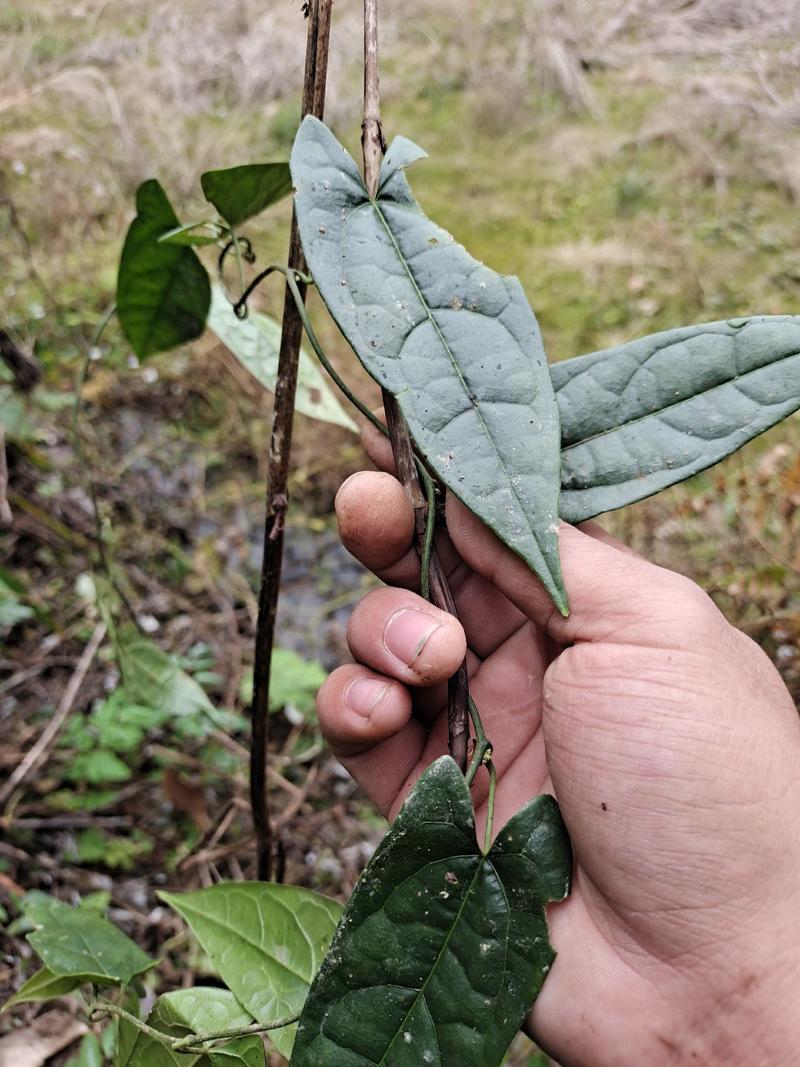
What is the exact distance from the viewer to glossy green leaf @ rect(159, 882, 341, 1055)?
762mm

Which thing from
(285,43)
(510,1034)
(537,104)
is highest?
(285,43)

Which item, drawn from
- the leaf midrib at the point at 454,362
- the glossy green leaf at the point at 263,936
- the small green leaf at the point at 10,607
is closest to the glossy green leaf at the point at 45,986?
the glossy green leaf at the point at 263,936

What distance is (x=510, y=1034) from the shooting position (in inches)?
23.6

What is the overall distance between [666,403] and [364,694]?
1.48ft

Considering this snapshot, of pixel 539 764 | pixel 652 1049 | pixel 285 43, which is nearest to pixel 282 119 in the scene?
pixel 285 43

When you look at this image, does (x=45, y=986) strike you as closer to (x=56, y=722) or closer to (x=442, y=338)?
(x=442, y=338)

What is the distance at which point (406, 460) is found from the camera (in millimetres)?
716

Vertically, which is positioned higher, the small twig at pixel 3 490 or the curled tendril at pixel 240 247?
the curled tendril at pixel 240 247

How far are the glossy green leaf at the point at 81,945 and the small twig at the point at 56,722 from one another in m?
0.64

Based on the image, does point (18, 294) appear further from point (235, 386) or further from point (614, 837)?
point (614, 837)

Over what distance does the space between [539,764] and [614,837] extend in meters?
0.22

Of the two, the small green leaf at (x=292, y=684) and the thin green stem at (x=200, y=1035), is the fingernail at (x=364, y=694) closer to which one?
the thin green stem at (x=200, y=1035)

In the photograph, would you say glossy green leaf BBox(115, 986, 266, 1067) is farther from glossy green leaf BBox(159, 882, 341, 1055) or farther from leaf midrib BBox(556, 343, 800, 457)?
leaf midrib BBox(556, 343, 800, 457)

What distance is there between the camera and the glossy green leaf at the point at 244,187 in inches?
30.4
